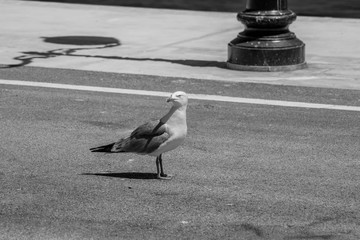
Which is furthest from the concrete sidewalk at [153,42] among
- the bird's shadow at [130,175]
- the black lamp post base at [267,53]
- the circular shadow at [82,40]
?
the bird's shadow at [130,175]

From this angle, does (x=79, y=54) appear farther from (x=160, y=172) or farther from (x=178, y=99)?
(x=178, y=99)

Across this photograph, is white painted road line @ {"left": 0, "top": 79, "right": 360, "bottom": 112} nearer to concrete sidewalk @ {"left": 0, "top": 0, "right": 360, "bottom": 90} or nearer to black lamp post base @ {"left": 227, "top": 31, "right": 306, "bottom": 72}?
concrete sidewalk @ {"left": 0, "top": 0, "right": 360, "bottom": 90}

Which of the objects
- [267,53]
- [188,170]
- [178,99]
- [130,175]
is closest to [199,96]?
[267,53]

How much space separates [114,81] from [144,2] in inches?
321

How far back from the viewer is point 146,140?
26.9 ft

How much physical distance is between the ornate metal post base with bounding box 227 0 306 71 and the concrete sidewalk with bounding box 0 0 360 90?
9.1 inches

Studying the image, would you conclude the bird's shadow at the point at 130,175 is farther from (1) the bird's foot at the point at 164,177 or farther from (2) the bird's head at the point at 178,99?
(2) the bird's head at the point at 178,99

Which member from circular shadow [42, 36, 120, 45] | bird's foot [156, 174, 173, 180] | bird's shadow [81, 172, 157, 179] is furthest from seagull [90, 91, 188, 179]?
circular shadow [42, 36, 120, 45]

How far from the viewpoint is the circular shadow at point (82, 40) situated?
16672 millimetres

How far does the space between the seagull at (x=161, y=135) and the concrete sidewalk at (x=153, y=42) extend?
5297 mm

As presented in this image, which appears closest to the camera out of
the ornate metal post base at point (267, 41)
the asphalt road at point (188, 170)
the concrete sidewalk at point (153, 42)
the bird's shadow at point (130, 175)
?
the asphalt road at point (188, 170)

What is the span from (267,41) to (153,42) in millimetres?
3215

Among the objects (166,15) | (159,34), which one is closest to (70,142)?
(159,34)

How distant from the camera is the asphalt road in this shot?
7.26 metres
